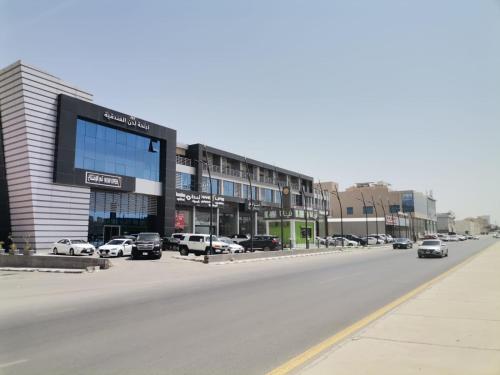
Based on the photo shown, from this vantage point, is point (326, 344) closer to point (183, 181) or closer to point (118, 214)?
point (118, 214)

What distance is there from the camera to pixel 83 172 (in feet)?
130

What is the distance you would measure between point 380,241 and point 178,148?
39.4 m

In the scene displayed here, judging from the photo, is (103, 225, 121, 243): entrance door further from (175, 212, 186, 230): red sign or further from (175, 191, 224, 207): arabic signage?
(175, 212, 186, 230): red sign

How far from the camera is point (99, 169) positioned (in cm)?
4191

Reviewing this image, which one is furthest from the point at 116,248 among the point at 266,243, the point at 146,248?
the point at 266,243

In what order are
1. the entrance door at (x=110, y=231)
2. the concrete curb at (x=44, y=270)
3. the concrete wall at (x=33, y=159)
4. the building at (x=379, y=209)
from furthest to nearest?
the building at (x=379, y=209) < the entrance door at (x=110, y=231) < the concrete wall at (x=33, y=159) < the concrete curb at (x=44, y=270)

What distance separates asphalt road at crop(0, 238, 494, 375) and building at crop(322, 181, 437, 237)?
93.8 meters

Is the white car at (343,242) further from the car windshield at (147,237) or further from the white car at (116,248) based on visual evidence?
the car windshield at (147,237)

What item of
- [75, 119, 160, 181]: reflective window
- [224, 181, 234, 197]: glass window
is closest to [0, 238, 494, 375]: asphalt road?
[75, 119, 160, 181]: reflective window

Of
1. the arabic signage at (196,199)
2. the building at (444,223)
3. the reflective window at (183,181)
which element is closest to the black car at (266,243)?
the arabic signage at (196,199)

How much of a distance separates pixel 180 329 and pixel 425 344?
4.42 m

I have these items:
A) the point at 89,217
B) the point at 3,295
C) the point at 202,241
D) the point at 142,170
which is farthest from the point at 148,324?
the point at 142,170

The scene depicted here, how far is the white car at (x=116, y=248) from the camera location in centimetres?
3294

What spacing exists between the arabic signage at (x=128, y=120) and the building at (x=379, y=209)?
228 ft
